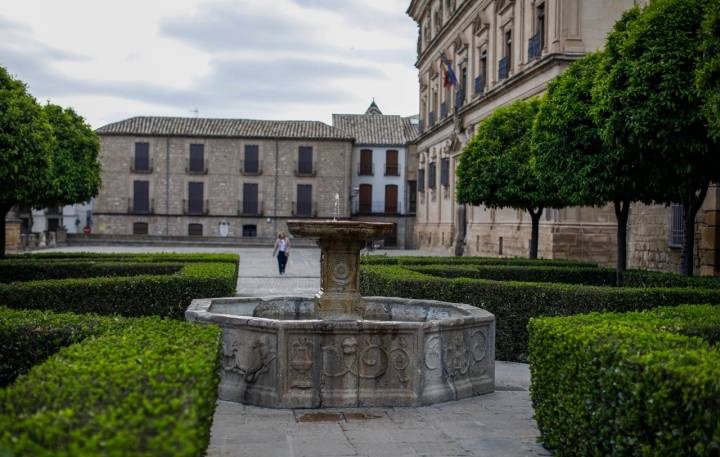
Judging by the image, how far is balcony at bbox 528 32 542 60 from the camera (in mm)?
24406

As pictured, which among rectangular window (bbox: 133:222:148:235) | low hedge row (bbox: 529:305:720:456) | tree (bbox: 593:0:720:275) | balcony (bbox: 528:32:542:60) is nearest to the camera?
low hedge row (bbox: 529:305:720:456)

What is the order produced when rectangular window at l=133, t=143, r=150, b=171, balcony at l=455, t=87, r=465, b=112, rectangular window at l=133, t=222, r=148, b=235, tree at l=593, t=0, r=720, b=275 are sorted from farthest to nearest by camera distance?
rectangular window at l=133, t=222, r=148, b=235
rectangular window at l=133, t=143, r=150, b=171
balcony at l=455, t=87, r=465, b=112
tree at l=593, t=0, r=720, b=275

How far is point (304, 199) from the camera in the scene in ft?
176

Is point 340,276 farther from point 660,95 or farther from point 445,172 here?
point 445,172

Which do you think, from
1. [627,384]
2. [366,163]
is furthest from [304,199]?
[627,384]

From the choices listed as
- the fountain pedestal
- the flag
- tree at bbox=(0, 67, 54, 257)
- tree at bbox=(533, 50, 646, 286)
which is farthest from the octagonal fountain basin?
the flag

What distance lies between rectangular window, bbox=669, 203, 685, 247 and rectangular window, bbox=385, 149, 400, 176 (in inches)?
1478

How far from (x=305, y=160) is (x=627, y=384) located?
4925cm

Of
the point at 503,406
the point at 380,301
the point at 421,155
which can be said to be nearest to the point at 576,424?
the point at 503,406

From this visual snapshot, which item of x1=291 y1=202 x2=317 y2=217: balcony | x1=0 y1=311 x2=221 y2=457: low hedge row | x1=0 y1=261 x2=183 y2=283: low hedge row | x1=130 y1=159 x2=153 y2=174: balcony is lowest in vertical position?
x1=0 y1=261 x2=183 y2=283: low hedge row

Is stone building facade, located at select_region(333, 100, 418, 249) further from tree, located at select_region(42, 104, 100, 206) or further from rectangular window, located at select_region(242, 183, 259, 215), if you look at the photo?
tree, located at select_region(42, 104, 100, 206)

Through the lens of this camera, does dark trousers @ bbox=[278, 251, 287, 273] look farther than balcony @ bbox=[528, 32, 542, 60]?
No

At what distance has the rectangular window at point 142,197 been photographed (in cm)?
5275

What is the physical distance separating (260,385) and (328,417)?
0.83 meters
